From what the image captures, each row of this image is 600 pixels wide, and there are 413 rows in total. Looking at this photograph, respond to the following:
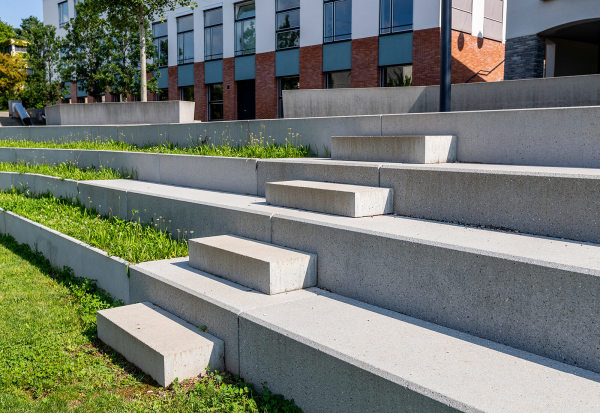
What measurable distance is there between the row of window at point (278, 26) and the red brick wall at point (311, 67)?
1.96ft

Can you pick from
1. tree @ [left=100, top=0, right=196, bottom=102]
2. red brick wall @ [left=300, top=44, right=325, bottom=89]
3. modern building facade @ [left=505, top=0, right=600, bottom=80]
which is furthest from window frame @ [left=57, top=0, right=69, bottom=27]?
modern building facade @ [left=505, top=0, right=600, bottom=80]

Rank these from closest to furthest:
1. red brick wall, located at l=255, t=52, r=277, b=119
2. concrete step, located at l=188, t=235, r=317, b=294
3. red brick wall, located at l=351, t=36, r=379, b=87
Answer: concrete step, located at l=188, t=235, r=317, b=294
red brick wall, located at l=351, t=36, r=379, b=87
red brick wall, located at l=255, t=52, r=277, b=119

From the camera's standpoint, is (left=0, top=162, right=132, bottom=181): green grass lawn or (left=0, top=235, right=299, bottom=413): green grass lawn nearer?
(left=0, top=235, right=299, bottom=413): green grass lawn

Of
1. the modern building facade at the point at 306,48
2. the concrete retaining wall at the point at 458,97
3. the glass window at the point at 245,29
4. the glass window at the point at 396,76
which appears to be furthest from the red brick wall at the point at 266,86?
the concrete retaining wall at the point at 458,97

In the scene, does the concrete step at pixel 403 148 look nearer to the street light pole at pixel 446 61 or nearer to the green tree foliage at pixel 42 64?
the street light pole at pixel 446 61

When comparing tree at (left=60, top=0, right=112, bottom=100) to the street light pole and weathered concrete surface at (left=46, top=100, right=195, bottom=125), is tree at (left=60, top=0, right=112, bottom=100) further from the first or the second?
the street light pole

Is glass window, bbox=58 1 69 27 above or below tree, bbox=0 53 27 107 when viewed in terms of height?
above

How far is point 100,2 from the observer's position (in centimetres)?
1911

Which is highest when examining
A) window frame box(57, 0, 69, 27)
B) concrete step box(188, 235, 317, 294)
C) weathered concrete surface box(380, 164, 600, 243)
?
window frame box(57, 0, 69, 27)

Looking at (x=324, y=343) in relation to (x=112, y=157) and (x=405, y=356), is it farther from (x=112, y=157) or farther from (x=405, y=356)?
(x=112, y=157)

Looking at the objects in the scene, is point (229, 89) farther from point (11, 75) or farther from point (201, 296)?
point (11, 75)

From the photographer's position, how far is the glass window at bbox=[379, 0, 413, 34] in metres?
20.5

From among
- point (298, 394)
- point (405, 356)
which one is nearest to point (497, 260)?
point (405, 356)

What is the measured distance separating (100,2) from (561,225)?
19.1 metres
